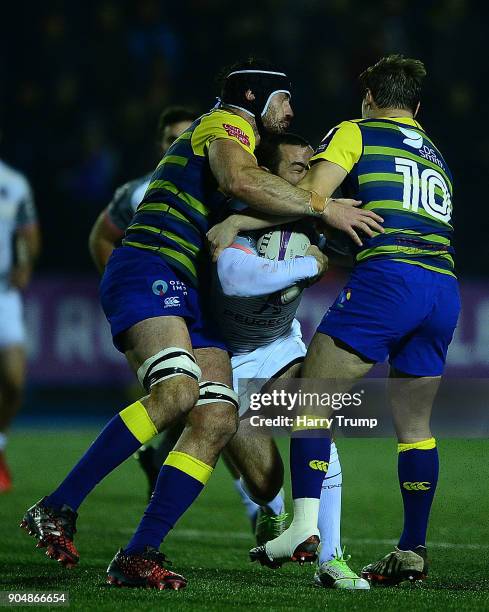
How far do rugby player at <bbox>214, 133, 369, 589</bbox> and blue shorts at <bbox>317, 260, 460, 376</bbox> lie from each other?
0.79 ft

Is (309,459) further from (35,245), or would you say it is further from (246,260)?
(35,245)

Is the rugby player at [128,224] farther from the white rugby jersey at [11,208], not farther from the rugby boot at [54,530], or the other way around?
the white rugby jersey at [11,208]

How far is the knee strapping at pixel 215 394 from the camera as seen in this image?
16.1 ft

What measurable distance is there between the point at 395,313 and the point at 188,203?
971mm

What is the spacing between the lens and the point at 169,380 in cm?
475

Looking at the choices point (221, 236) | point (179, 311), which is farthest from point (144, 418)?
point (221, 236)

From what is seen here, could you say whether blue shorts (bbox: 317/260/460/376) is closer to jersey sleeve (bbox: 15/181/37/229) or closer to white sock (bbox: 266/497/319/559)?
white sock (bbox: 266/497/319/559)

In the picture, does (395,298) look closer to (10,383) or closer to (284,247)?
(284,247)

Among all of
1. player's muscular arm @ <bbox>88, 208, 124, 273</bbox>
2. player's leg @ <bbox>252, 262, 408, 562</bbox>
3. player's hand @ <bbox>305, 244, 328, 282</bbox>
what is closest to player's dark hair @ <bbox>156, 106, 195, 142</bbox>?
player's muscular arm @ <bbox>88, 208, 124, 273</bbox>

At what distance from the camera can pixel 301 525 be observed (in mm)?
4871

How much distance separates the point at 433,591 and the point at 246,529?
2453 mm

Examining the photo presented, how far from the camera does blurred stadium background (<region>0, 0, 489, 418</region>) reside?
516 inches

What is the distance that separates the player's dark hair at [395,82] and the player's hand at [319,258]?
664 mm

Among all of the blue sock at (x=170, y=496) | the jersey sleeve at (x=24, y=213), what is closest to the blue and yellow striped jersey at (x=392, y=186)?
the blue sock at (x=170, y=496)
